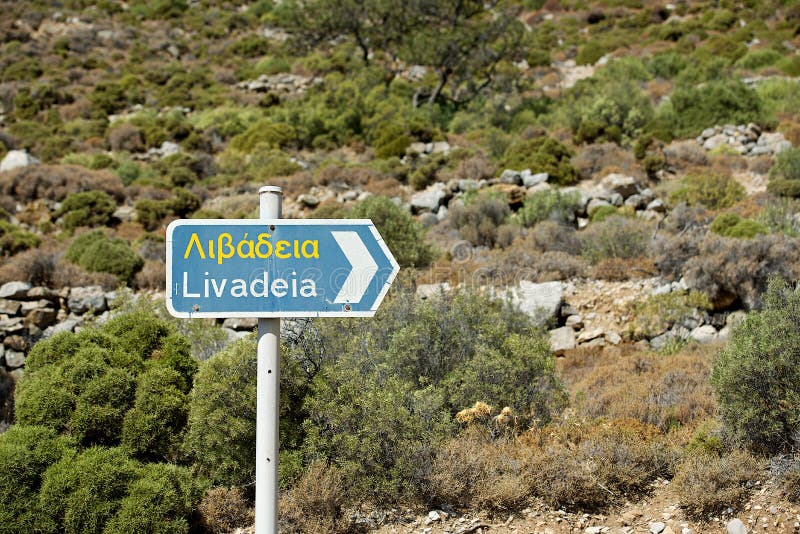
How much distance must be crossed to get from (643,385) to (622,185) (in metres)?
8.32

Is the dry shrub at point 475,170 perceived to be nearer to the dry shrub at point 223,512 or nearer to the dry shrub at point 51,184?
the dry shrub at point 51,184

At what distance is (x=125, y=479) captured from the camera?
12.2 ft

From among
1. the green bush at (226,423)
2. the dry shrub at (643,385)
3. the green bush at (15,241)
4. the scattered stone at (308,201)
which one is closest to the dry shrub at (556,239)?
the dry shrub at (643,385)

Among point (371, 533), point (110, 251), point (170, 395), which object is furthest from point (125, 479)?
point (110, 251)

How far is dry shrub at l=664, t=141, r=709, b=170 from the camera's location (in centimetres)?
1574

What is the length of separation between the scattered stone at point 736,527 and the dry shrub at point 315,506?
2202mm

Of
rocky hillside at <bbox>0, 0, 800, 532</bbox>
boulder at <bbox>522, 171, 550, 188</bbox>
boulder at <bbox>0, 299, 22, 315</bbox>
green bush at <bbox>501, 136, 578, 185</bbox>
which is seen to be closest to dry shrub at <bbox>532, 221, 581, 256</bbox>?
rocky hillside at <bbox>0, 0, 800, 532</bbox>

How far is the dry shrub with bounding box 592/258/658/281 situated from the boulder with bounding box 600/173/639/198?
421 centimetres

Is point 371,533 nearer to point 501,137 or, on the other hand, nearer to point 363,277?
point 363,277

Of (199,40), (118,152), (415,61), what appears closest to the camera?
(118,152)

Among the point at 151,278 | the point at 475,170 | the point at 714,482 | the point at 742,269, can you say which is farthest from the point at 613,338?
the point at 475,170

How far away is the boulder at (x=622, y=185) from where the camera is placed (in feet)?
43.9

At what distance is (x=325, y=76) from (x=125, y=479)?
26.5 m

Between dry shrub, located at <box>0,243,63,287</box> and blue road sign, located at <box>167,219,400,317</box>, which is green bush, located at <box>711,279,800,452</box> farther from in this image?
dry shrub, located at <box>0,243,63,287</box>
